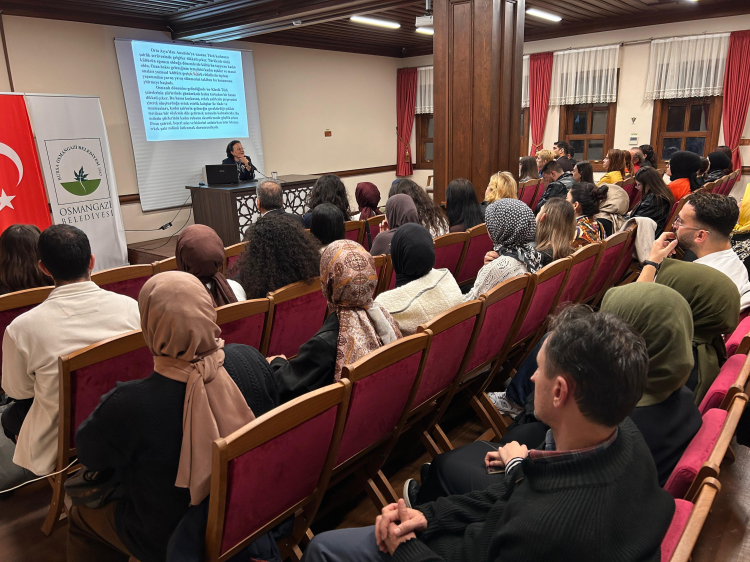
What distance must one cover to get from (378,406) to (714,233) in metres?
1.92

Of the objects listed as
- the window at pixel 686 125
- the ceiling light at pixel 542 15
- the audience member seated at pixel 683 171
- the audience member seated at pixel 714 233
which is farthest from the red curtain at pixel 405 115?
the audience member seated at pixel 714 233

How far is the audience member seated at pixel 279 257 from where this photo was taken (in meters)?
2.37

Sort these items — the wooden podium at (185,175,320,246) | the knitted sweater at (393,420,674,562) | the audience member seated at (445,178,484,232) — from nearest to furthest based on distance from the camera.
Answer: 1. the knitted sweater at (393,420,674,562)
2. the audience member seated at (445,178,484,232)
3. the wooden podium at (185,175,320,246)

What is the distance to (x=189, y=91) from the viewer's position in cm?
725

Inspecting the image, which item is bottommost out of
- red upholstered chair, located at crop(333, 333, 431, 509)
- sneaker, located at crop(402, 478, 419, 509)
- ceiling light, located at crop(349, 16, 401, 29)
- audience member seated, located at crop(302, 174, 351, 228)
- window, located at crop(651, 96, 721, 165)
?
sneaker, located at crop(402, 478, 419, 509)

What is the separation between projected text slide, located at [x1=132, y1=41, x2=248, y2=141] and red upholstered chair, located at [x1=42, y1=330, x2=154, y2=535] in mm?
6086

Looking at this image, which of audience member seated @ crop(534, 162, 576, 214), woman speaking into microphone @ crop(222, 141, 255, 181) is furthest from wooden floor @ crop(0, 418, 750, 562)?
woman speaking into microphone @ crop(222, 141, 255, 181)

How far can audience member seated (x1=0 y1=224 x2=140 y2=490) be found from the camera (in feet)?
5.88

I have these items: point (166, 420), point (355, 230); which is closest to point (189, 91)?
point (355, 230)

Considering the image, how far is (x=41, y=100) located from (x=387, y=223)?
3.99m

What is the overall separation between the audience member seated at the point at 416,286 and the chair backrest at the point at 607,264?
54.0 inches

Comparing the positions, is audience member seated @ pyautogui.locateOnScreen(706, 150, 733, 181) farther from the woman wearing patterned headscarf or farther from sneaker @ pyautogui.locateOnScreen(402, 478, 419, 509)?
sneaker @ pyautogui.locateOnScreen(402, 478, 419, 509)

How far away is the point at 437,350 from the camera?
71.9 inches

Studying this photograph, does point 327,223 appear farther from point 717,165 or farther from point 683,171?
point 717,165
